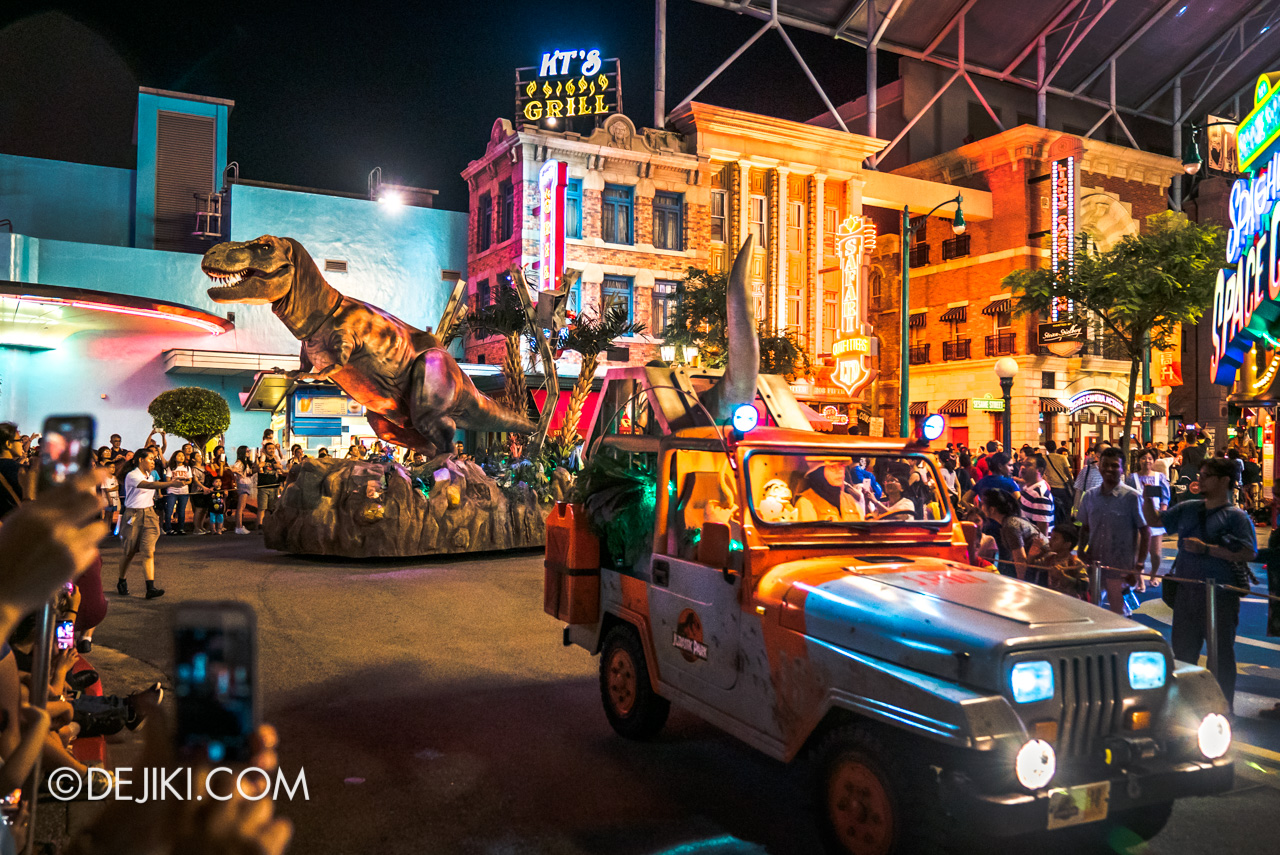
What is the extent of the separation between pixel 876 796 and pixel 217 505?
16109mm

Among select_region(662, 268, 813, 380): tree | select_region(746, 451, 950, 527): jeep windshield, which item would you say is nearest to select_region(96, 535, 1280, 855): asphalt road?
select_region(746, 451, 950, 527): jeep windshield

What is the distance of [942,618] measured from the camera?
3705mm

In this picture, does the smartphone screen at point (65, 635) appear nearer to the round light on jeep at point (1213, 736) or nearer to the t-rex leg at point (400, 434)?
the round light on jeep at point (1213, 736)

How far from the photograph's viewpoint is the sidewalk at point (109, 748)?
13.2ft

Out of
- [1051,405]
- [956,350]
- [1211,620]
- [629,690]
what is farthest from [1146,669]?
[956,350]

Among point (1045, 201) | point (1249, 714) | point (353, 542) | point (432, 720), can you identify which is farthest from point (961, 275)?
point (432, 720)

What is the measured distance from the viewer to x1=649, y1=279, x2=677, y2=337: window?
29.6 metres

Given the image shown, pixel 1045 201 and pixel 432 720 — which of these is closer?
pixel 432 720

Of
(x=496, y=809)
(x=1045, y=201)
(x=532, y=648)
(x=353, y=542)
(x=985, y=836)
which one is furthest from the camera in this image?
(x=1045, y=201)

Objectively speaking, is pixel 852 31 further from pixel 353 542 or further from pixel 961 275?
pixel 353 542

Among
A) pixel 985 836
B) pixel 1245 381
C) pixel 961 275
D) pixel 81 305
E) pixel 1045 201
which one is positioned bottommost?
pixel 985 836

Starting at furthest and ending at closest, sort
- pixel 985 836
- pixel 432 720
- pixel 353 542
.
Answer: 1. pixel 353 542
2. pixel 432 720
3. pixel 985 836

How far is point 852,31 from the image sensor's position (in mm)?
36219

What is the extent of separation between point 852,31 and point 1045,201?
1029 centimetres
